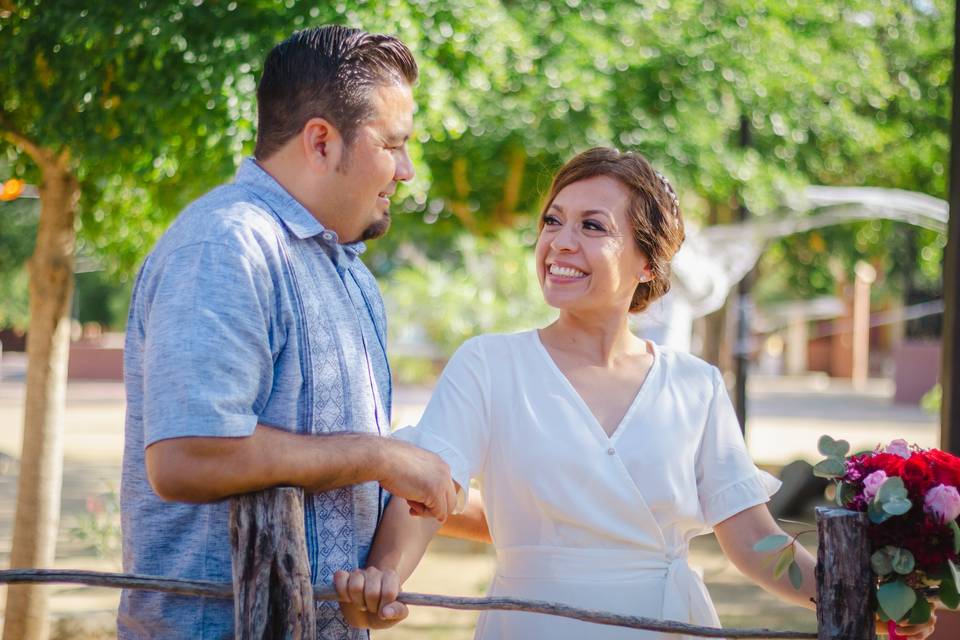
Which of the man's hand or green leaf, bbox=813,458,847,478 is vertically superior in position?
green leaf, bbox=813,458,847,478

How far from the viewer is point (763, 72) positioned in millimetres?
9719

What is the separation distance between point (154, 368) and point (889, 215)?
41.5 ft

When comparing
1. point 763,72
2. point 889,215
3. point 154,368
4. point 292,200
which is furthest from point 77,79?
point 889,215

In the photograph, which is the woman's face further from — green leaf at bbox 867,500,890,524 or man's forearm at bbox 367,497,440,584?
green leaf at bbox 867,500,890,524

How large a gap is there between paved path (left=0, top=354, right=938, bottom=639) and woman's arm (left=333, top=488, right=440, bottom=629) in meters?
4.37

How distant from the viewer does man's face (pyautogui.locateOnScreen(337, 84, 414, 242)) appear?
2.25 metres

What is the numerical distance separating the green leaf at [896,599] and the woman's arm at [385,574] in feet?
3.05

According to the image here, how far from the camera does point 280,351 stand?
2.10 metres

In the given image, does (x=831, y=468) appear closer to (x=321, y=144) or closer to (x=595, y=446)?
(x=595, y=446)

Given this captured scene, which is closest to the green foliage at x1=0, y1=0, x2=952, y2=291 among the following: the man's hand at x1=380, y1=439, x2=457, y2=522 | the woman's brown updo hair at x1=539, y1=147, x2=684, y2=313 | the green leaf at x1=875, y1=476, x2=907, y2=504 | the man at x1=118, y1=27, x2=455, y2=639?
the woman's brown updo hair at x1=539, y1=147, x2=684, y2=313

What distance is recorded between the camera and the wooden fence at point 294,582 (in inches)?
79.4

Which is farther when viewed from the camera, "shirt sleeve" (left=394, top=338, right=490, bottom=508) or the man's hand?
"shirt sleeve" (left=394, top=338, right=490, bottom=508)

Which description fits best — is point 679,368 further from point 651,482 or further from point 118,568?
point 118,568

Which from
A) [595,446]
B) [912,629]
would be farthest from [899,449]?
[595,446]
